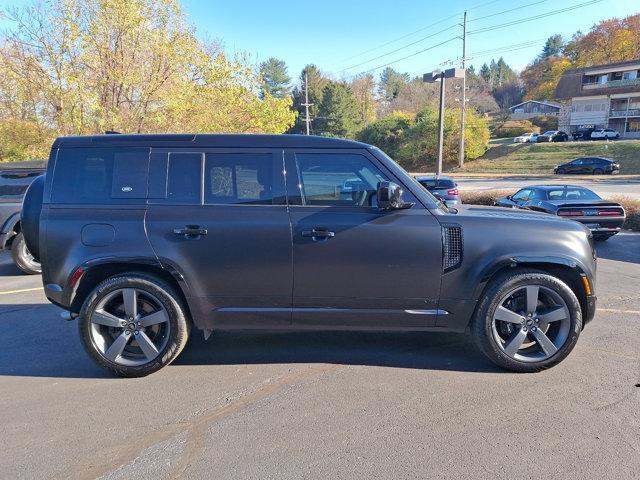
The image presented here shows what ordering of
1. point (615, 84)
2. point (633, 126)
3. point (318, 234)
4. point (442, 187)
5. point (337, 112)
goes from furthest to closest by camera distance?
point (337, 112), point (615, 84), point (633, 126), point (442, 187), point (318, 234)

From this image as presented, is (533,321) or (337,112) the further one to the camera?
(337,112)

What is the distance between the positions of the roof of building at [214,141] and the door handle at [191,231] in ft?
2.29

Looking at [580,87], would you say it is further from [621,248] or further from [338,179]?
[338,179]

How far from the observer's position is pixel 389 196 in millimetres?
3363

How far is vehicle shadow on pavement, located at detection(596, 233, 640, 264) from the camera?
8570mm

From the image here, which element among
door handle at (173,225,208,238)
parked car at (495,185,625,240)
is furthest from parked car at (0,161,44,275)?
parked car at (495,185,625,240)

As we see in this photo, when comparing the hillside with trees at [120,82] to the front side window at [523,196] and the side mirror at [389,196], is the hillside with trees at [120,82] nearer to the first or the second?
the front side window at [523,196]

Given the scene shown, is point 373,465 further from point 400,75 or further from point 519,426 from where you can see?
point 400,75

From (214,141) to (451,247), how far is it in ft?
7.04

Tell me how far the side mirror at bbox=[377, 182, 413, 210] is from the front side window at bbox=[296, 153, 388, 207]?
183 millimetres

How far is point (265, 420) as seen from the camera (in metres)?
3.02

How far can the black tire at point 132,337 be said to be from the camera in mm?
3588

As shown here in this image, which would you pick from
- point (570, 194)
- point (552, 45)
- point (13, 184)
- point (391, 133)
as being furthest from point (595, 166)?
point (552, 45)

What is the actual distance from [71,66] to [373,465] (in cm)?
1430
